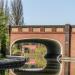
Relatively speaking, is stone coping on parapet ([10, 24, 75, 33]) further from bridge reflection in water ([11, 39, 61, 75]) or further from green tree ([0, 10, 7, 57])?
green tree ([0, 10, 7, 57])

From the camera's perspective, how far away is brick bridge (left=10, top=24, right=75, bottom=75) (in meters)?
50.6

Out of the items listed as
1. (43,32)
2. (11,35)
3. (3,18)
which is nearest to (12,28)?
(11,35)

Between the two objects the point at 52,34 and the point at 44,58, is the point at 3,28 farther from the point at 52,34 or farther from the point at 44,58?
the point at 44,58

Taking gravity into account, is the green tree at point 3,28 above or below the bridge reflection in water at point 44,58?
above

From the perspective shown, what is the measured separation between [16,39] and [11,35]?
0.88m

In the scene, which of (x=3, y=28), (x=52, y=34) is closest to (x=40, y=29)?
(x=52, y=34)

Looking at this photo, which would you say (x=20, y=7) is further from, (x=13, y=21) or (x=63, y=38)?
(x=63, y=38)

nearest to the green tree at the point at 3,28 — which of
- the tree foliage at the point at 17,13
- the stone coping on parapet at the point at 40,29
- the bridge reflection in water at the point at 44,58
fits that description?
the bridge reflection in water at the point at 44,58

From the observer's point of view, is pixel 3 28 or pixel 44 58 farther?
pixel 44 58

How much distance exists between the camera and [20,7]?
228 feet

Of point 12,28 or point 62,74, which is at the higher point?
point 12,28

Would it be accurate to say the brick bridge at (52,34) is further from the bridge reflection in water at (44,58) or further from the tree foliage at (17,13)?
the tree foliage at (17,13)

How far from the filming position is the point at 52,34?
51.4 m

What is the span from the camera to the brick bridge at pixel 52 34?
50.6 m
